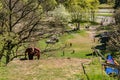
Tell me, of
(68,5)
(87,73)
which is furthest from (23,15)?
(68,5)

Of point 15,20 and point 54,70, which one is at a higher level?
point 15,20

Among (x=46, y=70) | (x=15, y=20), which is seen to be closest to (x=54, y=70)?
(x=46, y=70)

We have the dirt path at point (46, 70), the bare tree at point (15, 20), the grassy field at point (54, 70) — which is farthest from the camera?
the bare tree at point (15, 20)

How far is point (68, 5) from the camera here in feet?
217

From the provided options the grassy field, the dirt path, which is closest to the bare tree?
the dirt path

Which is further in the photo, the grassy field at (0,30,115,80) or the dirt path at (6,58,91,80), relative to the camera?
the dirt path at (6,58,91,80)

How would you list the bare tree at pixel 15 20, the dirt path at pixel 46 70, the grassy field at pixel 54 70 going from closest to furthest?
the grassy field at pixel 54 70
the dirt path at pixel 46 70
the bare tree at pixel 15 20

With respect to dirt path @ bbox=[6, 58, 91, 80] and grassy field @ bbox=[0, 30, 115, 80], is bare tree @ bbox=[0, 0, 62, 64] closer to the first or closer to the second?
dirt path @ bbox=[6, 58, 91, 80]

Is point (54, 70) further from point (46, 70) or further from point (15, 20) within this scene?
point (15, 20)

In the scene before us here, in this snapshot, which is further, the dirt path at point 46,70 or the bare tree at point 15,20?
the bare tree at point 15,20

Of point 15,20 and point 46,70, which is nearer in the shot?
point 46,70

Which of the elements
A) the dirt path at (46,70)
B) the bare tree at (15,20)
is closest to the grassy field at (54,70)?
the dirt path at (46,70)

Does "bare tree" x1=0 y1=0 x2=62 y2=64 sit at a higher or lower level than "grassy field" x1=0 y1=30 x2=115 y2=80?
higher

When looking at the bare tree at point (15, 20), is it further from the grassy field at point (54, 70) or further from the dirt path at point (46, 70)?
the grassy field at point (54, 70)
